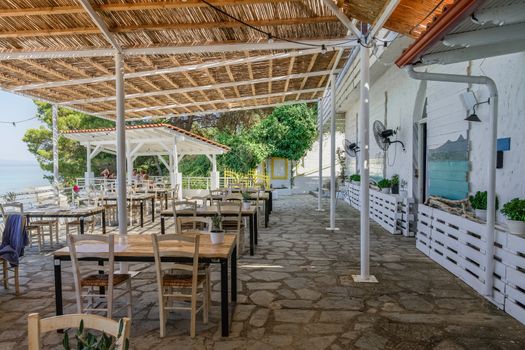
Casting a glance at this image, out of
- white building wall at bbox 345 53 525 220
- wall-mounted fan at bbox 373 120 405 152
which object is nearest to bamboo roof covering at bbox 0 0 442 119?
white building wall at bbox 345 53 525 220

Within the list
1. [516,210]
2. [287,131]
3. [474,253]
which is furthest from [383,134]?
[287,131]

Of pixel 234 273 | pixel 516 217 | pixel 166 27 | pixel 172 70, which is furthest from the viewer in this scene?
pixel 172 70

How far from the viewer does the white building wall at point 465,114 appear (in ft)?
12.8

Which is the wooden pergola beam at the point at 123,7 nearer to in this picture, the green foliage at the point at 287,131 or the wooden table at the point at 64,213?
Answer: the wooden table at the point at 64,213

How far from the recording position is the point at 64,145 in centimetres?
1969

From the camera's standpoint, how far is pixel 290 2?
409 centimetres

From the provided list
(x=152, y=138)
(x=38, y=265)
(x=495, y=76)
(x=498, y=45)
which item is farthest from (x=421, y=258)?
(x=152, y=138)

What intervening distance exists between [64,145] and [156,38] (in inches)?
696

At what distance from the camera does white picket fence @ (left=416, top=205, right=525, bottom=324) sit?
3338mm

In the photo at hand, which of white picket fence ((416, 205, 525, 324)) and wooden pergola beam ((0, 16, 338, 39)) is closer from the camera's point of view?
white picket fence ((416, 205, 525, 324))

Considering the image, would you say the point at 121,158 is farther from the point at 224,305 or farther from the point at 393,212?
the point at 393,212

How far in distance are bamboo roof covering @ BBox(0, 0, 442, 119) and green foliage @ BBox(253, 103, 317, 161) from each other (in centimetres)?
1105

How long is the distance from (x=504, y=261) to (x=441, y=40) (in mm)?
2312

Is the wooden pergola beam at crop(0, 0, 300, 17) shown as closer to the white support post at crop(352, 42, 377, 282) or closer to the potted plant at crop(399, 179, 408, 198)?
the white support post at crop(352, 42, 377, 282)
